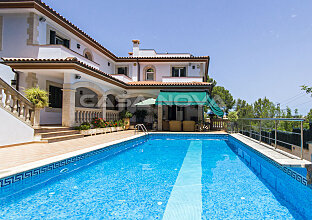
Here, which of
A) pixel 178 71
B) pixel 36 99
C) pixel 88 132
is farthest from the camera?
pixel 178 71

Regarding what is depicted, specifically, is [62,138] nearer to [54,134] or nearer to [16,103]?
[54,134]

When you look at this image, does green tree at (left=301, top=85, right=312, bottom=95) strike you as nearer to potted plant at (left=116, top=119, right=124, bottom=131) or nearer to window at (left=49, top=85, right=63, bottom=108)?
potted plant at (left=116, top=119, right=124, bottom=131)

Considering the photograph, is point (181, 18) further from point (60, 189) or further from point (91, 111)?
point (60, 189)

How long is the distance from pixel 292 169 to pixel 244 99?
8733 centimetres

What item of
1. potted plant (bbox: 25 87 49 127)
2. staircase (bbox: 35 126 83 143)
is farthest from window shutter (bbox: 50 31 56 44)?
staircase (bbox: 35 126 83 143)

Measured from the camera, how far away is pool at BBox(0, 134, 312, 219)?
454cm

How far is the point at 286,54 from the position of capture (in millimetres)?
51406

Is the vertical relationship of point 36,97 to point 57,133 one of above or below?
above

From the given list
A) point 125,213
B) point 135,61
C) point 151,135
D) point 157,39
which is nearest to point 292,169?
point 125,213

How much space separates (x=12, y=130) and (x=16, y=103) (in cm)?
144

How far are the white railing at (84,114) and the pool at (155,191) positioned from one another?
22.7 ft

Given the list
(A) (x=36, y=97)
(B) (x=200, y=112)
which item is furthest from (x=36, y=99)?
(B) (x=200, y=112)

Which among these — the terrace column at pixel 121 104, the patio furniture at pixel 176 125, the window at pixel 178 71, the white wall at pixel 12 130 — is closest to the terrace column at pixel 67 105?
the white wall at pixel 12 130

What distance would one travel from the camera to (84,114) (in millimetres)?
15805
